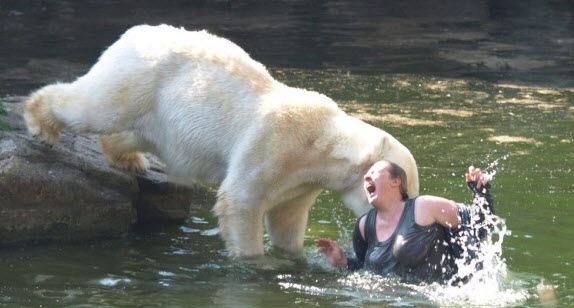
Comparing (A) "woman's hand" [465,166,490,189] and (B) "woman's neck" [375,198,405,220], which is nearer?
(A) "woman's hand" [465,166,490,189]

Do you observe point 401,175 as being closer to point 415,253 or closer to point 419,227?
point 419,227

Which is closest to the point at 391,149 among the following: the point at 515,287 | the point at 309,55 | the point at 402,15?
the point at 515,287

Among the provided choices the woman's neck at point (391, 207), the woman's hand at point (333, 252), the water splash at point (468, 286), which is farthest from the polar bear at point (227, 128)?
the water splash at point (468, 286)

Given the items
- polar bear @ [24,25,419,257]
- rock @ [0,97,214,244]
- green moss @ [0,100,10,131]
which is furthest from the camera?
green moss @ [0,100,10,131]

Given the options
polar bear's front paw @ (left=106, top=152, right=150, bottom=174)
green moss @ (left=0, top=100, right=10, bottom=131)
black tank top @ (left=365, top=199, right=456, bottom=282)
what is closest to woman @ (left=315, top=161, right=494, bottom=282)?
black tank top @ (left=365, top=199, right=456, bottom=282)

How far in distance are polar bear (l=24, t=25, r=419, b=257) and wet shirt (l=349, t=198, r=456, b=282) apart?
398 millimetres

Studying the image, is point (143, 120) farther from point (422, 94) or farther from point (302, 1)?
point (302, 1)

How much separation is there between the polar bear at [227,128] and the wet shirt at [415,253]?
1.30 feet

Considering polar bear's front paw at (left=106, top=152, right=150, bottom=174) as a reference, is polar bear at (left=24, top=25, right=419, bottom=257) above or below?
above

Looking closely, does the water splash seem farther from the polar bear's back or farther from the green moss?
the green moss

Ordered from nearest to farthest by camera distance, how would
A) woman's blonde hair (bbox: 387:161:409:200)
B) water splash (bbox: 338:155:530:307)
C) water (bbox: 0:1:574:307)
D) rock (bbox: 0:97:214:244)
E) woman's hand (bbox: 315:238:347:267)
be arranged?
1. water splash (bbox: 338:155:530:307)
2. water (bbox: 0:1:574:307)
3. woman's blonde hair (bbox: 387:161:409:200)
4. woman's hand (bbox: 315:238:347:267)
5. rock (bbox: 0:97:214:244)

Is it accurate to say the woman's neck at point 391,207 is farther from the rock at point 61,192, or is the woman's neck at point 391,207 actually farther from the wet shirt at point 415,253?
the rock at point 61,192

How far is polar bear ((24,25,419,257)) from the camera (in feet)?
23.3

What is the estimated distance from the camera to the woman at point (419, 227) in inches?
263
